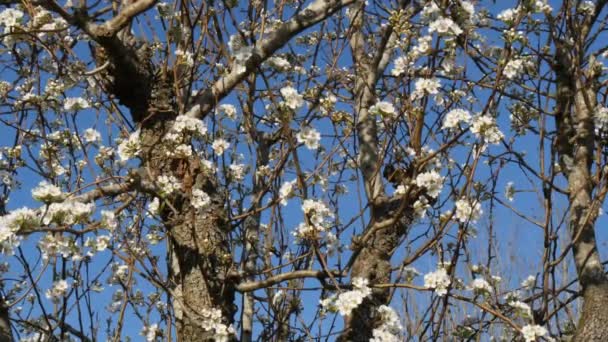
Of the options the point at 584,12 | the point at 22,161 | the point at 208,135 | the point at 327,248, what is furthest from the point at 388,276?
the point at 22,161

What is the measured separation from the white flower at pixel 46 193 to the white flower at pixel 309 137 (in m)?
1.00

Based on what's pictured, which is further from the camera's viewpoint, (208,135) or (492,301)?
(208,135)

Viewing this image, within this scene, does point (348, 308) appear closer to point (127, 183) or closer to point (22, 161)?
point (127, 183)

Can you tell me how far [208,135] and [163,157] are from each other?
16.0 inches

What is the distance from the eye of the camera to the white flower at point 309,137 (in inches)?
119

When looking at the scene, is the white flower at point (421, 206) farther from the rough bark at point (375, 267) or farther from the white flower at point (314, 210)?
the white flower at point (314, 210)

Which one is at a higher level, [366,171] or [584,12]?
[584,12]

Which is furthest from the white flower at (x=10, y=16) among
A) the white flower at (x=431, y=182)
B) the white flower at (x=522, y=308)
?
the white flower at (x=522, y=308)

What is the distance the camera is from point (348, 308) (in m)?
2.77

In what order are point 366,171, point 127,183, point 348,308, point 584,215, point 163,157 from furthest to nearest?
point 366,171, point 584,215, point 163,157, point 127,183, point 348,308

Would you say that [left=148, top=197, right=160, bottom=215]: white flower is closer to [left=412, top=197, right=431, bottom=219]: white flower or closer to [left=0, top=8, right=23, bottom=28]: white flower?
[left=0, top=8, right=23, bottom=28]: white flower

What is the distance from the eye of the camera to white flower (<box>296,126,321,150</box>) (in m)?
3.03

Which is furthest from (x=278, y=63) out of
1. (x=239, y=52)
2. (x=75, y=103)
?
(x=75, y=103)

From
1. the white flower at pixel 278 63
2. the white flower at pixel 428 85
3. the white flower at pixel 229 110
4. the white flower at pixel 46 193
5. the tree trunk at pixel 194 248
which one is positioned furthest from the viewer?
the white flower at pixel 229 110
